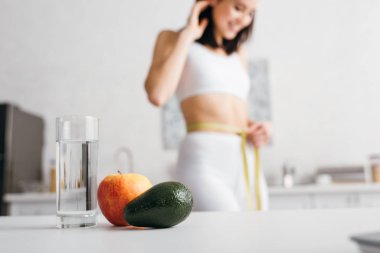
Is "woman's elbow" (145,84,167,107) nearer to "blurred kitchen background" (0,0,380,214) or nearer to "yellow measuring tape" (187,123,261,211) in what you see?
"yellow measuring tape" (187,123,261,211)

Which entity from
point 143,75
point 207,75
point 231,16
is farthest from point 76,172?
point 143,75

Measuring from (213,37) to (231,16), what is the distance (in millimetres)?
96

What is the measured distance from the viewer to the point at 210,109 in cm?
146

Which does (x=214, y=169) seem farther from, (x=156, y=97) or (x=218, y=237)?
(x=218, y=237)

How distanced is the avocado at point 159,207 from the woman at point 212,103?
0.74 metres

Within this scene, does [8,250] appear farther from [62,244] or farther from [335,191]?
[335,191]

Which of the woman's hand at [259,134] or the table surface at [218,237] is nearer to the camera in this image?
the table surface at [218,237]

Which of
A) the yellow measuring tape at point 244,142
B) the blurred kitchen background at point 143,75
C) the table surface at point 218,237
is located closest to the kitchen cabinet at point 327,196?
the blurred kitchen background at point 143,75

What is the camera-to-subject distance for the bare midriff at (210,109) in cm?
146

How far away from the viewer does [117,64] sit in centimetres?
344

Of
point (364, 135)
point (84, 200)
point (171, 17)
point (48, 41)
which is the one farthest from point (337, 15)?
point (84, 200)

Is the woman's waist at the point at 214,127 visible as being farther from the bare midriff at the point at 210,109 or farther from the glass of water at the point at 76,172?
the glass of water at the point at 76,172

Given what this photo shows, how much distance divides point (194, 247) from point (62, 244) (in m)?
0.15

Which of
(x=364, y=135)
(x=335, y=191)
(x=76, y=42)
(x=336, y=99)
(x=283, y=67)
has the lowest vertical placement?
(x=335, y=191)
